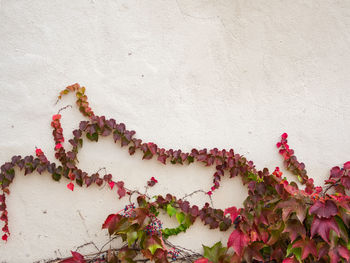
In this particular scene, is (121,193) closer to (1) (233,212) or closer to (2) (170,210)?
(2) (170,210)

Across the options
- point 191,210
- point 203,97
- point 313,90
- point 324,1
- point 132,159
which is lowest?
point 191,210

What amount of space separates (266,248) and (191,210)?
0.49m

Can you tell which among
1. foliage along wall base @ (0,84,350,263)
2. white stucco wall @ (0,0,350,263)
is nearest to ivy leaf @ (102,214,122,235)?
foliage along wall base @ (0,84,350,263)

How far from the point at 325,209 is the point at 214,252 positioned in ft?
2.24

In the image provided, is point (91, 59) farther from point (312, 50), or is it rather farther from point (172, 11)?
point (312, 50)

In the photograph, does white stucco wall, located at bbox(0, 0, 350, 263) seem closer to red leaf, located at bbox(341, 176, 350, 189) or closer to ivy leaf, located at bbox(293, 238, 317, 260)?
red leaf, located at bbox(341, 176, 350, 189)

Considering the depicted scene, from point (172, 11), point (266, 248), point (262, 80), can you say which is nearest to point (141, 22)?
point (172, 11)

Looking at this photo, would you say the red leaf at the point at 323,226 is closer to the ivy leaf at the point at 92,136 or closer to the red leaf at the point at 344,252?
the red leaf at the point at 344,252

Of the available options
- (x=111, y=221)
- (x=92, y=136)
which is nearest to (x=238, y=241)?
(x=111, y=221)

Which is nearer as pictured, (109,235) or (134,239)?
(134,239)

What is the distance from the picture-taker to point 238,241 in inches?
67.6

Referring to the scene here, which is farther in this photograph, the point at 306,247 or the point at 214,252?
the point at 214,252

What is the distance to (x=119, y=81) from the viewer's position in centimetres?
193

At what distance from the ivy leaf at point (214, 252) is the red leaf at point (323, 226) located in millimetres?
536
